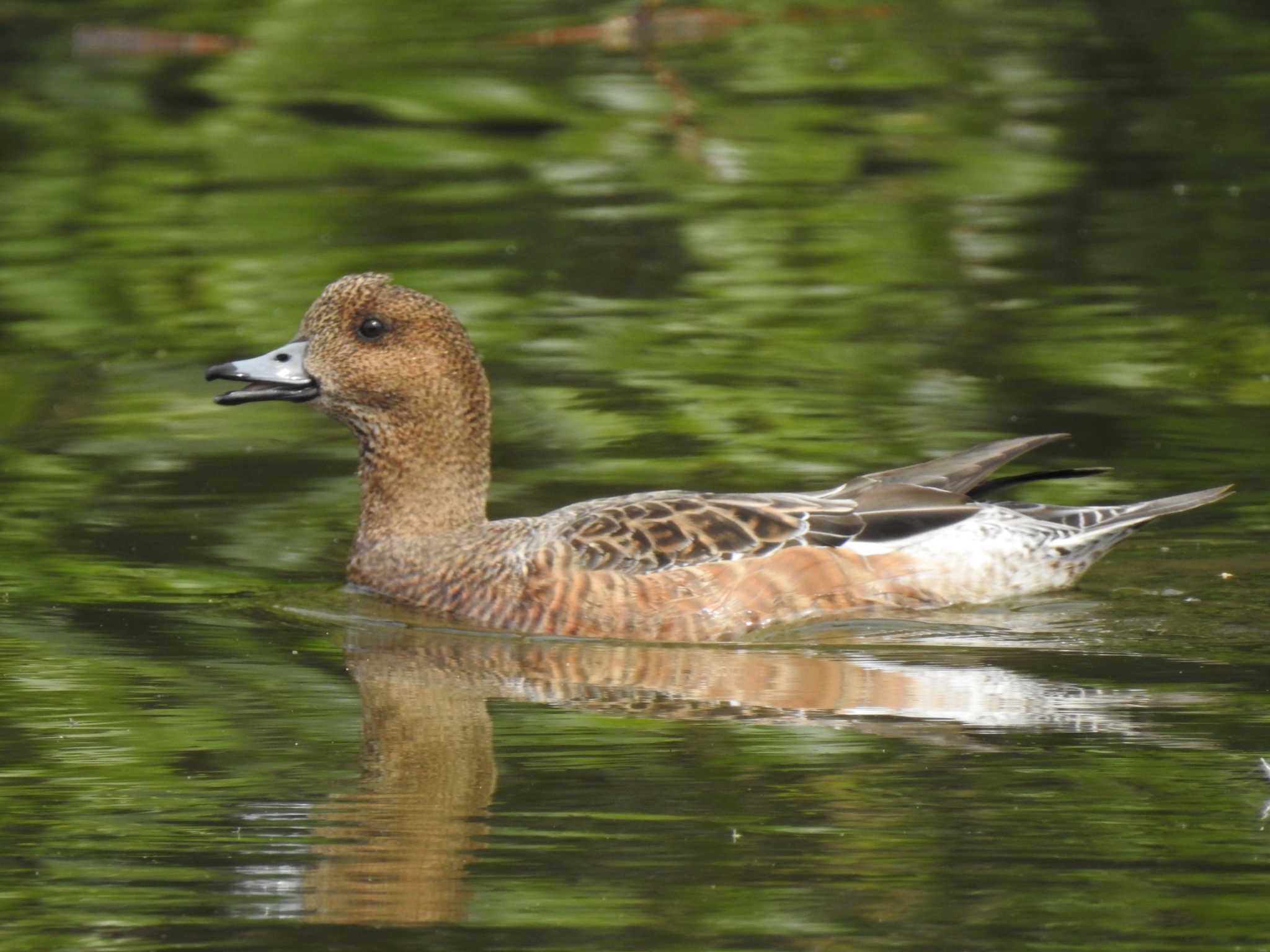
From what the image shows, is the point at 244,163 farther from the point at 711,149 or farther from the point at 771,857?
the point at 771,857

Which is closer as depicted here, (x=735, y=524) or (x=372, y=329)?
(x=735, y=524)

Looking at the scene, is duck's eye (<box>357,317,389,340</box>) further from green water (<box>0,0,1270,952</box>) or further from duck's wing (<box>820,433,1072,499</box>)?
duck's wing (<box>820,433,1072,499</box>)

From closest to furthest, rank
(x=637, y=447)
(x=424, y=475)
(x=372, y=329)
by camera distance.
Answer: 1. (x=372, y=329)
2. (x=424, y=475)
3. (x=637, y=447)

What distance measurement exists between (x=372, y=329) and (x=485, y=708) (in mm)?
2064

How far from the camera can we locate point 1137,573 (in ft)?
28.9

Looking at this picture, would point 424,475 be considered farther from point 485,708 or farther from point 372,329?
point 485,708

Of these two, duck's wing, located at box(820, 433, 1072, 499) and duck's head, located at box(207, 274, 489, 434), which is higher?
duck's head, located at box(207, 274, 489, 434)

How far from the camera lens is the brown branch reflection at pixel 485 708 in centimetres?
537

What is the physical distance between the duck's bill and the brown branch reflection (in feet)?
2.99

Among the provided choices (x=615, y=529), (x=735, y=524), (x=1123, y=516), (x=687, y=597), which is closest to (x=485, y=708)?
(x=687, y=597)

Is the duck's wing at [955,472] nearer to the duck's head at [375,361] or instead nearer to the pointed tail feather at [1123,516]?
the pointed tail feather at [1123,516]

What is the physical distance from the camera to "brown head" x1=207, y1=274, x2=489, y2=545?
28.3 ft

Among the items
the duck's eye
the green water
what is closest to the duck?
the duck's eye

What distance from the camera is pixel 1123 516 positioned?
28.2 feet
